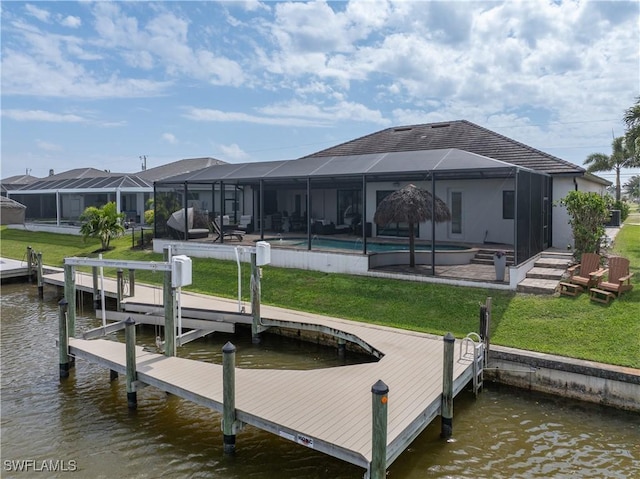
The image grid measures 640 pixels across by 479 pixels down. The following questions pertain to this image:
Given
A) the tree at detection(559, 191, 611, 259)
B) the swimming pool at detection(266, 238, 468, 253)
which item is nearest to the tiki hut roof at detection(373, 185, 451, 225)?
the swimming pool at detection(266, 238, 468, 253)

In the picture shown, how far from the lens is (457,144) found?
18141mm

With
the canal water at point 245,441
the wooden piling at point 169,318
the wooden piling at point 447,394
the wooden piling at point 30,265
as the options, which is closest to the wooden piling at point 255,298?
the wooden piling at point 169,318

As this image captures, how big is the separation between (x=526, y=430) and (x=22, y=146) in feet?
109

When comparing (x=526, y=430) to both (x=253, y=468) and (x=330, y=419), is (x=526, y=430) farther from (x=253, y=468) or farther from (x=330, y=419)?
(x=253, y=468)

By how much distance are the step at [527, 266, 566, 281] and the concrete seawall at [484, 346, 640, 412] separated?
3.89 meters

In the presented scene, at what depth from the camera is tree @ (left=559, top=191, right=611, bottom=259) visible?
11.6 m

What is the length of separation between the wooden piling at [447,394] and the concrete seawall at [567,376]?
6.33 feet

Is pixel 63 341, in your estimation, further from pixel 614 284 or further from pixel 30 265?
pixel 30 265

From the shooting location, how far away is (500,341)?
8297 mm

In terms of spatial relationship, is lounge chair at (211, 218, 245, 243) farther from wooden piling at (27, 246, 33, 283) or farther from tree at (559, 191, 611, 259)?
tree at (559, 191, 611, 259)

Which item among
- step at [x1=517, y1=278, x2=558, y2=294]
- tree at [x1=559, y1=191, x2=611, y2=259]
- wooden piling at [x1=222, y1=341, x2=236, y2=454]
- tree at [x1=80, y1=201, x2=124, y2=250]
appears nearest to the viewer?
→ wooden piling at [x1=222, y1=341, x2=236, y2=454]

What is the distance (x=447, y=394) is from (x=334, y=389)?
4.92 ft

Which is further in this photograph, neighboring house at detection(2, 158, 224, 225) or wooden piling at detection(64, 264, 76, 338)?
neighboring house at detection(2, 158, 224, 225)

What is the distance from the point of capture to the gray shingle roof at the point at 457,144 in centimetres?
1521
